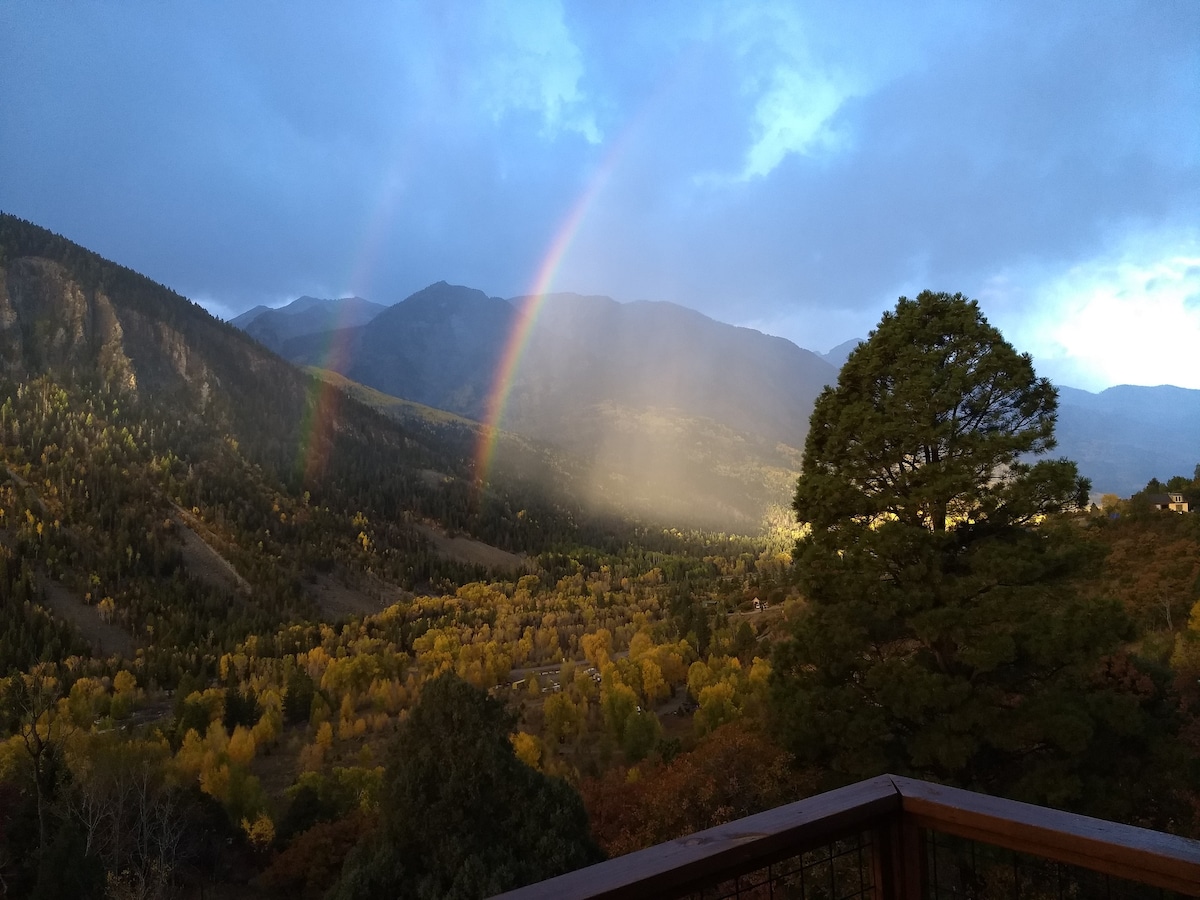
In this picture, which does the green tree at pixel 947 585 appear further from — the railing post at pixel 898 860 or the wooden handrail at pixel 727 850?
the wooden handrail at pixel 727 850

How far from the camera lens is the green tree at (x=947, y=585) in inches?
472

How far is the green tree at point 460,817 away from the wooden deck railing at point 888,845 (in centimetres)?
1026

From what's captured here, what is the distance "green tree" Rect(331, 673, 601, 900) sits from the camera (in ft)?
37.1

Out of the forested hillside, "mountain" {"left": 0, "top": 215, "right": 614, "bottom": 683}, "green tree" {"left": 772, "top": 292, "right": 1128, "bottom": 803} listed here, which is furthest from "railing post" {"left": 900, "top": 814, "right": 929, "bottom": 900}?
"mountain" {"left": 0, "top": 215, "right": 614, "bottom": 683}

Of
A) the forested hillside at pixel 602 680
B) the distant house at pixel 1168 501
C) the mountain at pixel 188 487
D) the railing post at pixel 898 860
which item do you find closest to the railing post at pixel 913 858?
the railing post at pixel 898 860

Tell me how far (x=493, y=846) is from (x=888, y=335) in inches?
449

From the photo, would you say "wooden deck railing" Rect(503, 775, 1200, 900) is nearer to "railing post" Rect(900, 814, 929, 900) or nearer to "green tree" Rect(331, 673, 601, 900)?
"railing post" Rect(900, 814, 929, 900)

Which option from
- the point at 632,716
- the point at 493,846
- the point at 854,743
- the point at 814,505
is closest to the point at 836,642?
the point at 854,743

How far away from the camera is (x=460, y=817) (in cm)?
1165

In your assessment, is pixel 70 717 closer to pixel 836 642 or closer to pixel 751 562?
pixel 836 642

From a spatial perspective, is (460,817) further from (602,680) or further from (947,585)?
(602,680)

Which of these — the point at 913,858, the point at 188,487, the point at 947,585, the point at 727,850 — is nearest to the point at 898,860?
the point at 913,858

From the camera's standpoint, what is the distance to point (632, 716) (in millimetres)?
32812

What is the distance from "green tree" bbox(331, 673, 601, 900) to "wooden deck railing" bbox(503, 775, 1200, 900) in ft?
33.7
